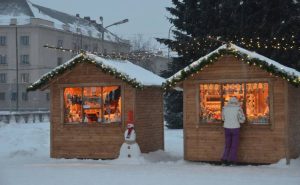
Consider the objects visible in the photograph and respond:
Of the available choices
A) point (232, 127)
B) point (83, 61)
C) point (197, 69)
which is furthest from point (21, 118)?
point (232, 127)

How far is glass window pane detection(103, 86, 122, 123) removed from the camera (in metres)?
19.2

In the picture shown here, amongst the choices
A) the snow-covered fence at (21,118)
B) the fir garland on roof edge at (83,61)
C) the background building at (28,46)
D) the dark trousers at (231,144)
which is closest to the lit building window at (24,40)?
the background building at (28,46)

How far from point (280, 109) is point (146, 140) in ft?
16.3

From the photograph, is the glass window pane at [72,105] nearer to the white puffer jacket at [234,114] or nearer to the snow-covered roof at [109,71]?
the snow-covered roof at [109,71]

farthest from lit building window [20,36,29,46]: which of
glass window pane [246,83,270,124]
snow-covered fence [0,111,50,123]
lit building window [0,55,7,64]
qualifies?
glass window pane [246,83,270,124]

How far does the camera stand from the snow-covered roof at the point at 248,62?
16250 millimetres

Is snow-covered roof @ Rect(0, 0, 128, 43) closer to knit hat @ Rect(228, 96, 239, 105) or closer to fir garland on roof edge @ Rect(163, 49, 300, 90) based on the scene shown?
fir garland on roof edge @ Rect(163, 49, 300, 90)

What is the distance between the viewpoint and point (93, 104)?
19.5 meters

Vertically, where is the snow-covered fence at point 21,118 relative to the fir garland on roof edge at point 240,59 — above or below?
below

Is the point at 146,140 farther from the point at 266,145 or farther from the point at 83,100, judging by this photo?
the point at 266,145

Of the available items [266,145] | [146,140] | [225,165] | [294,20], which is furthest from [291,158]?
[294,20]

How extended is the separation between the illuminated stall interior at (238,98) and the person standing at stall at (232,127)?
41cm

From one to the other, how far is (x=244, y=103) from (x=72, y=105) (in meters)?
5.83

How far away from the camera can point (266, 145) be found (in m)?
17.0
